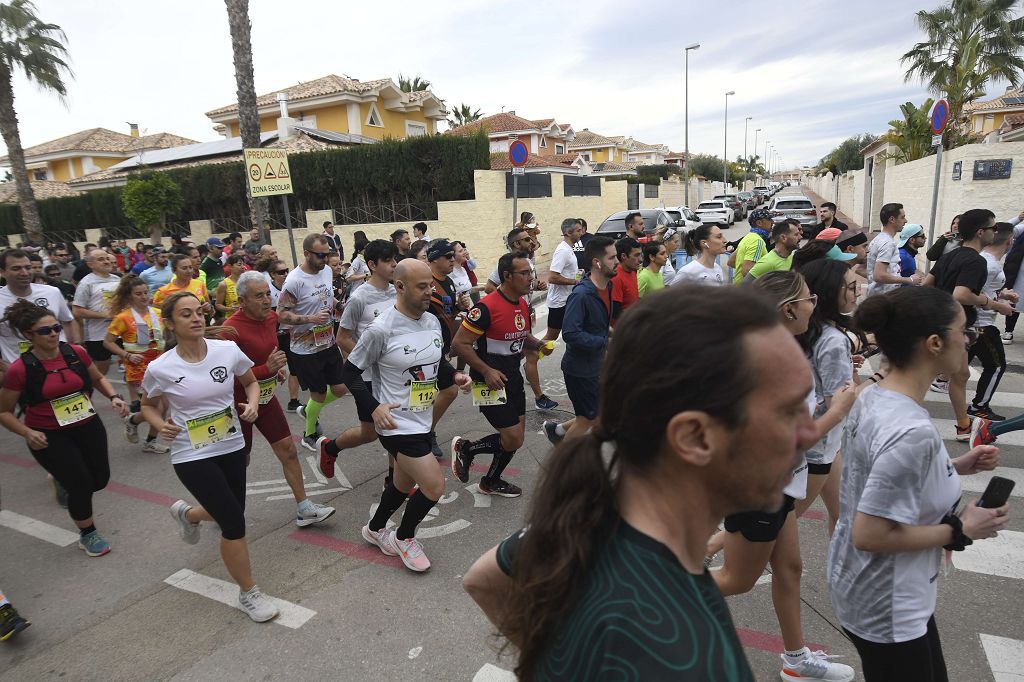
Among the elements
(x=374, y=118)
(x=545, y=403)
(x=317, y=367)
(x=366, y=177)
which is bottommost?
(x=545, y=403)

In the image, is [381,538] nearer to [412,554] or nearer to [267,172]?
[412,554]

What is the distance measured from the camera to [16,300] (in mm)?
5977

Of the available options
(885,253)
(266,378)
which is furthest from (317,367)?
(885,253)

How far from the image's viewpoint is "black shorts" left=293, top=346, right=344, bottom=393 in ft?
20.2

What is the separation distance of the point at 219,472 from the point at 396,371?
119cm

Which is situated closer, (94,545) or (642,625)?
(642,625)

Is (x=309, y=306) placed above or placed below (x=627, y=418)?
below

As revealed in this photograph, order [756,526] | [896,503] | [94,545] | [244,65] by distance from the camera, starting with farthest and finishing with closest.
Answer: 1. [244,65]
2. [94,545]
3. [756,526]
4. [896,503]

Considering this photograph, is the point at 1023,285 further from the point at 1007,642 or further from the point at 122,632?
the point at 122,632

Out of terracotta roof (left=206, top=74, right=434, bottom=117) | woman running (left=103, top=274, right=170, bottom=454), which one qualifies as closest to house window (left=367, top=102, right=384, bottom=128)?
terracotta roof (left=206, top=74, right=434, bottom=117)

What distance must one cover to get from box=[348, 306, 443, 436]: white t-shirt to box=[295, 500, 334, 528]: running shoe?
4.09ft

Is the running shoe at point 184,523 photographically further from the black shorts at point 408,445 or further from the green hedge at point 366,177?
the green hedge at point 366,177

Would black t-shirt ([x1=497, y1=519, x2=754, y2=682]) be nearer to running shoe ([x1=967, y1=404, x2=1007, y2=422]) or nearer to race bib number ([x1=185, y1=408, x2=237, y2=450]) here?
race bib number ([x1=185, y1=408, x2=237, y2=450])

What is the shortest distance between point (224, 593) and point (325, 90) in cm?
3431
